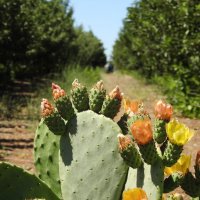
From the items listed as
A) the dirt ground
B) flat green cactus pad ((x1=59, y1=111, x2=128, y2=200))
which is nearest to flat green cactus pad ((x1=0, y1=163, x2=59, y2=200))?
flat green cactus pad ((x1=59, y1=111, x2=128, y2=200))

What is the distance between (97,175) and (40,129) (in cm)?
52

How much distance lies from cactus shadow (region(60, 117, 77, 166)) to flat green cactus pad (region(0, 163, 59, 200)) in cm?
16

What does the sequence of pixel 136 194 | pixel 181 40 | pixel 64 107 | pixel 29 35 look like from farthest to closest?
pixel 29 35 < pixel 181 40 < pixel 64 107 < pixel 136 194

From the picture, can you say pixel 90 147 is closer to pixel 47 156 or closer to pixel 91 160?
pixel 91 160

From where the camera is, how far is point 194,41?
9383 mm

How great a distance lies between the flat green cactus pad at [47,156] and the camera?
2.67m

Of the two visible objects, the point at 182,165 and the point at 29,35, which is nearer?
the point at 182,165

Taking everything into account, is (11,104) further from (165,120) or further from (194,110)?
(165,120)

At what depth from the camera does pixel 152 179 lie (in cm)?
207

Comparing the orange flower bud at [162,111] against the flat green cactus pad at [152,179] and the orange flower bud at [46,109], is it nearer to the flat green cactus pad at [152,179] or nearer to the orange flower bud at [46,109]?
the flat green cactus pad at [152,179]

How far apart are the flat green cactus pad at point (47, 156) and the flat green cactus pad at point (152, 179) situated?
63 centimetres

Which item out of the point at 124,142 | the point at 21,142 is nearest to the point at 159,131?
the point at 124,142

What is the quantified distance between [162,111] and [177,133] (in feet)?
0.46

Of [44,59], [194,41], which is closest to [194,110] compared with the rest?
[194,41]
